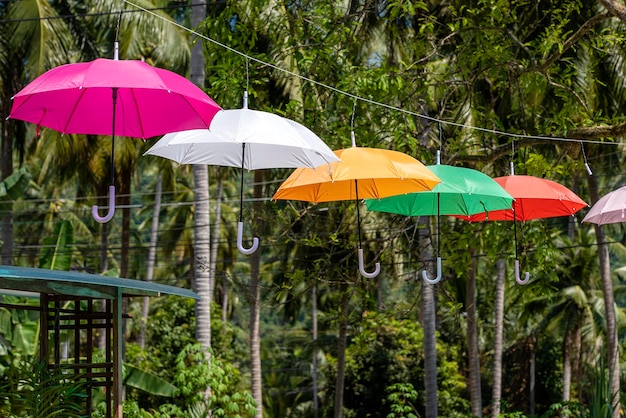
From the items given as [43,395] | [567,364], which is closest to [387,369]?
[567,364]

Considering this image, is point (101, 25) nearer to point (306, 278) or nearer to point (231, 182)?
point (306, 278)

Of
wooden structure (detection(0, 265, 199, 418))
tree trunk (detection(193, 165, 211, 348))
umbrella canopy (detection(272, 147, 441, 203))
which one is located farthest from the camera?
tree trunk (detection(193, 165, 211, 348))

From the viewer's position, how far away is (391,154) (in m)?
8.34

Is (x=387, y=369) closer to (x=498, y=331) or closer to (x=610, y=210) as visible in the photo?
(x=498, y=331)

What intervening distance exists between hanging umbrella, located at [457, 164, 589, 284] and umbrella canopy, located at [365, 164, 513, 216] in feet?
0.84

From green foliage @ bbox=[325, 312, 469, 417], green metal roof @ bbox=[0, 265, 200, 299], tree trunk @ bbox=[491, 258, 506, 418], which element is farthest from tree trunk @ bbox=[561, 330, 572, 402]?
green metal roof @ bbox=[0, 265, 200, 299]

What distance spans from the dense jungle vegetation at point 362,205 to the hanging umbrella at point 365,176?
3.21 ft

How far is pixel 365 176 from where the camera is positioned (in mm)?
7906

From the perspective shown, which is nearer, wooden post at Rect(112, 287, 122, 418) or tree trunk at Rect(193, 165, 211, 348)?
wooden post at Rect(112, 287, 122, 418)

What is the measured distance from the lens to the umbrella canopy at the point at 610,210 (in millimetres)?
9523

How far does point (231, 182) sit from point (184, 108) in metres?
36.3

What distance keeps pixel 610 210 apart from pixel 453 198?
1541 millimetres

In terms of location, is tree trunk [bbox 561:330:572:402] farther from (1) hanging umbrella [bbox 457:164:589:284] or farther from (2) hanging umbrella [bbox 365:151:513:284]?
(2) hanging umbrella [bbox 365:151:513:284]

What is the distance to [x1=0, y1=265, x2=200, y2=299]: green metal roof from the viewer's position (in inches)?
284
